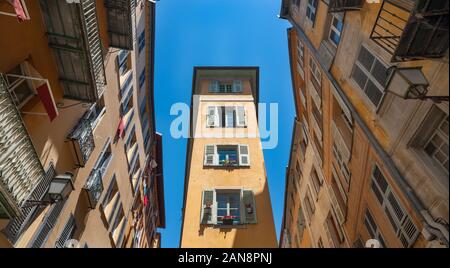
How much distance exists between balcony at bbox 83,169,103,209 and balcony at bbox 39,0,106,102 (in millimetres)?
3491

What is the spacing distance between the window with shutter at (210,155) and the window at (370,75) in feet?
34.2

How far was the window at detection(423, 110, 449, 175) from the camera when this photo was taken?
645 centimetres

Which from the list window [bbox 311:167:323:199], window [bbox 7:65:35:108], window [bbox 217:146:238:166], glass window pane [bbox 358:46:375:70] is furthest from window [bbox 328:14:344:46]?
window [bbox 7:65:35:108]

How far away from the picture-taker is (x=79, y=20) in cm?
899

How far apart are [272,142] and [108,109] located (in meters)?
11.9

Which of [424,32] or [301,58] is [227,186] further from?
[424,32]

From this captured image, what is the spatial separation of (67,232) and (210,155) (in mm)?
9985

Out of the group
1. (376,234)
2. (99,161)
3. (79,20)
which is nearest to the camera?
(79,20)

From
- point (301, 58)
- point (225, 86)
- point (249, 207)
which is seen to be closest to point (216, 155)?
point (249, 207)

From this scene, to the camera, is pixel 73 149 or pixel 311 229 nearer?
pixel 73 149

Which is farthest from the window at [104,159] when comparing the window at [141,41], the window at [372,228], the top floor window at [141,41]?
the window at [372,228]

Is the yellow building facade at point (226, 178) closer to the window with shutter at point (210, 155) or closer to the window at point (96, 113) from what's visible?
the window with shutter at point (210, 155)
